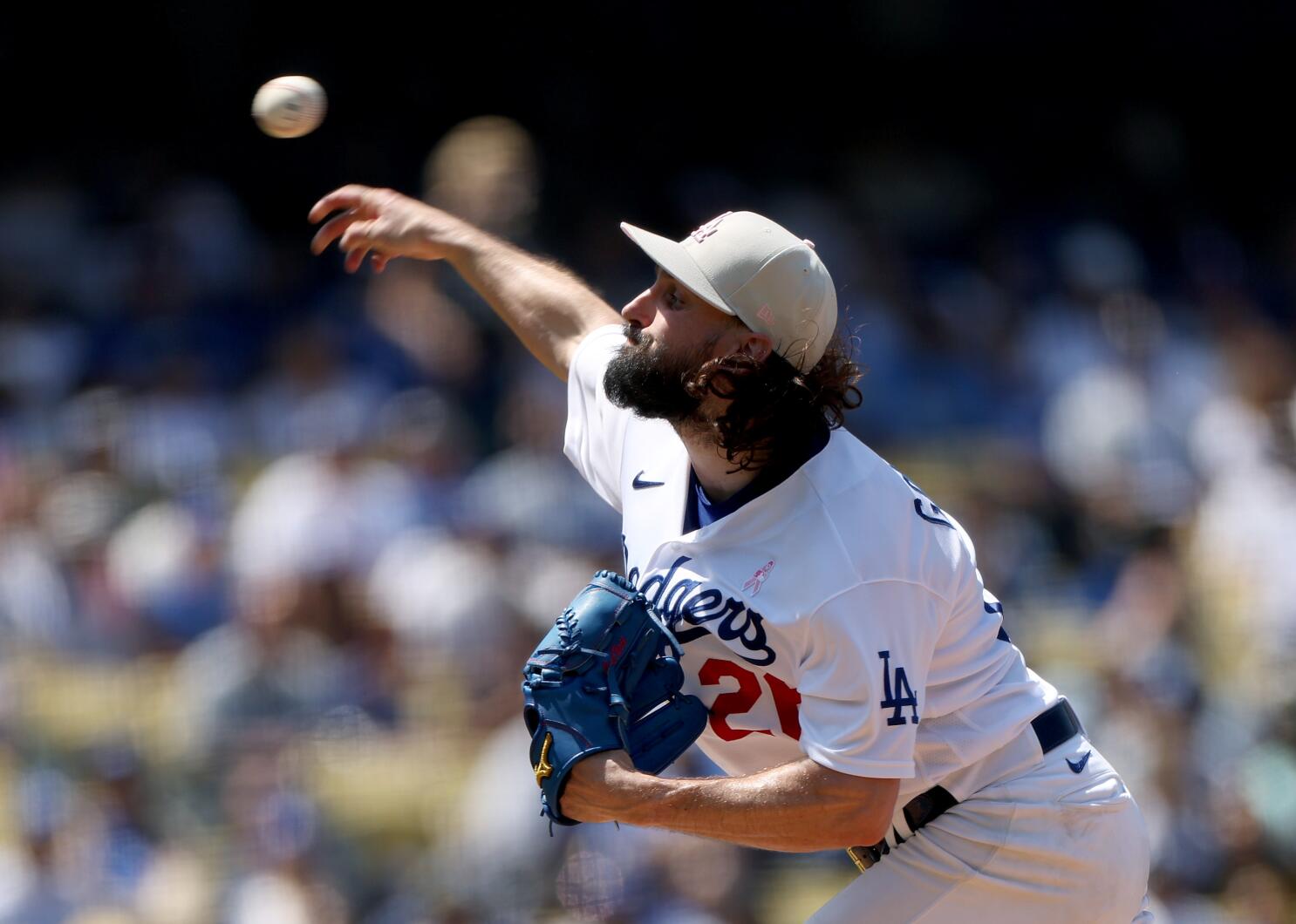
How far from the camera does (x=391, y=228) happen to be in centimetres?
344

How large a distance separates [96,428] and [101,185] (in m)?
2.38

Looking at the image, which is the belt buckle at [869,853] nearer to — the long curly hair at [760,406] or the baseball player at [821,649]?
the baseball player at [821,649]

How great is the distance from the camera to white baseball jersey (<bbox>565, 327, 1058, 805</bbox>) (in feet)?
8.36

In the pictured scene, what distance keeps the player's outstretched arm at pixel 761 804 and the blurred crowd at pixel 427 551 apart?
59.9 inches

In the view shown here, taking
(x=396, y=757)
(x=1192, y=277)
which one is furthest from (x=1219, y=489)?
(x=396, y=757)

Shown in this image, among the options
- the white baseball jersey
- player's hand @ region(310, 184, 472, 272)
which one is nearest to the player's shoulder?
the white baseball jersey

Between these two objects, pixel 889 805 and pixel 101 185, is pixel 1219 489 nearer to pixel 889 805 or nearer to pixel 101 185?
pixel 889 805

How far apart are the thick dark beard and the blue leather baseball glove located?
0.32m

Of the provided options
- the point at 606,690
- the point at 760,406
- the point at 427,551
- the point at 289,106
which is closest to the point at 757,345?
the point at 760,406

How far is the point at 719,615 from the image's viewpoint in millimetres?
2730

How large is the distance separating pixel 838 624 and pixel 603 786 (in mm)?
461

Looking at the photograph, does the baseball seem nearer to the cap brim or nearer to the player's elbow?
the cap brim

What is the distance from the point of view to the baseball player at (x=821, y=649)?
2551 millimetres

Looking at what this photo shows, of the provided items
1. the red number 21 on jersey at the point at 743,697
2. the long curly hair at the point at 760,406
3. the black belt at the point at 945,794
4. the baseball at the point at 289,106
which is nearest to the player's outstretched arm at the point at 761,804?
the red number 21 on jersey at the point at 743,697
